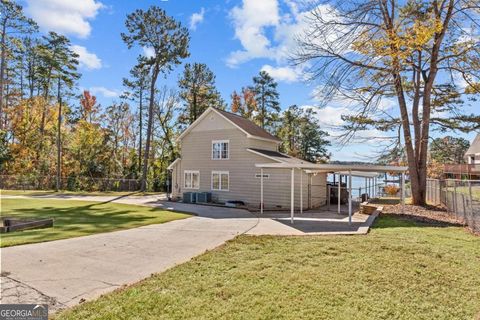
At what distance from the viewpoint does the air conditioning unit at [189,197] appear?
20.7 metres

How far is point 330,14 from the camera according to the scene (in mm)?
13602

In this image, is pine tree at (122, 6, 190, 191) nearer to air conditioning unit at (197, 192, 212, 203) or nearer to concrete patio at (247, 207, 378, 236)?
air conditioning unit at (197, 192, 212, 203)

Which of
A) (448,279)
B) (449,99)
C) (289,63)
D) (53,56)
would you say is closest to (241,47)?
(289,63)

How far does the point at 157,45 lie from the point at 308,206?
20572mm

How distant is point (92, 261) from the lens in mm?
6547

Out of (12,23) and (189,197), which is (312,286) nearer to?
(189,197)

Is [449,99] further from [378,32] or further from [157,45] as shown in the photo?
[157,45]

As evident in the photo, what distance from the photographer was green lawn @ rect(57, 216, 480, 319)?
13.4ft

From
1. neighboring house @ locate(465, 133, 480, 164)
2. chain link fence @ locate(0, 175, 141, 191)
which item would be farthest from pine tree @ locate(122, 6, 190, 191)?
neighboring house @ locate(465, 133, 480, 164)

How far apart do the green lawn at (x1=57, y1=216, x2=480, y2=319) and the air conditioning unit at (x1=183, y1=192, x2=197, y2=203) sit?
1330cm

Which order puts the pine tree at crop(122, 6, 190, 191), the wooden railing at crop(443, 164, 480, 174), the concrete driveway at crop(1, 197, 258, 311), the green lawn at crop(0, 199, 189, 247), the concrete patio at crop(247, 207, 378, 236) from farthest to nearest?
the wooden railing at crop(443, 164, 480, 174) → the pine tree at crop(122, 6, 190, 191) → the concrete patio at crop(247, 207, 378, 236) → the green lawn at crop(0, 199, 189, 247) → the concrete driveway at crop(1, 197, 258, 311)
